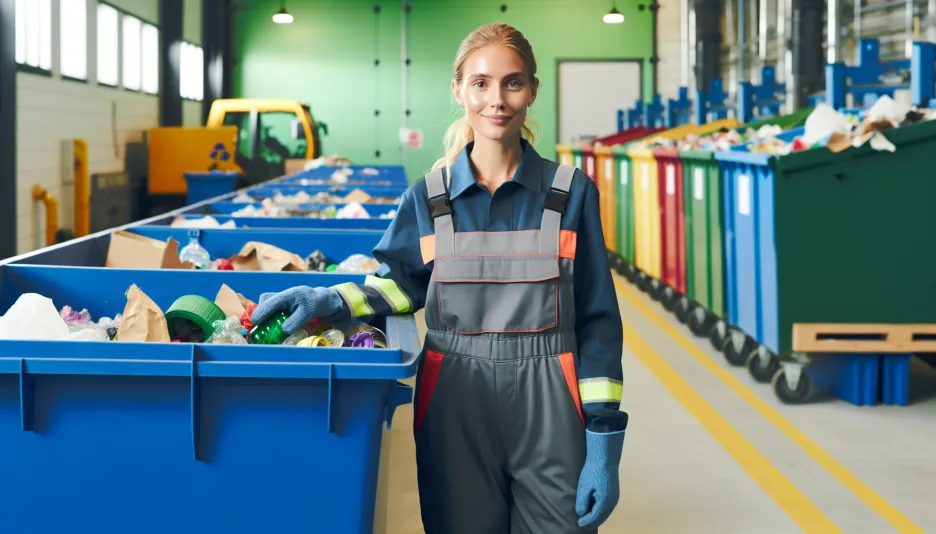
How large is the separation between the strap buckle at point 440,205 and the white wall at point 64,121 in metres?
8.46

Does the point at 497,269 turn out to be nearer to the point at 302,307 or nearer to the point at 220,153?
the point at 302,307

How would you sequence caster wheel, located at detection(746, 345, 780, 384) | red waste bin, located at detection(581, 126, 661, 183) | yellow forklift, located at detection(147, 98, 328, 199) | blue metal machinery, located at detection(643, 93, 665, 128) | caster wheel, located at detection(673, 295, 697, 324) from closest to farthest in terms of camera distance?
caster wheel, located at detection(746, 345, 780, 384) → caster wheel, located at detection(673, 295, 697, 324) → red waste bin, located at detection(581, 126, 661, 183) → yellow forklift, located at detection(147, 98, 328, 199) → blue metal machinery, located at detection(643, 93, 665, 128)

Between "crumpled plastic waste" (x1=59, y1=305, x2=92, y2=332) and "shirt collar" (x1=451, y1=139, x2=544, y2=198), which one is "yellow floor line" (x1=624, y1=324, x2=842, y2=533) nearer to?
"shirt collar" (x1=451, y1=139, x2=544, y2=198)

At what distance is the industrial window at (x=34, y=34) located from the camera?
9.55 m

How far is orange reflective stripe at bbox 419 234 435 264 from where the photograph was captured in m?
2.20

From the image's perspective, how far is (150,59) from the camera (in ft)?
49.6

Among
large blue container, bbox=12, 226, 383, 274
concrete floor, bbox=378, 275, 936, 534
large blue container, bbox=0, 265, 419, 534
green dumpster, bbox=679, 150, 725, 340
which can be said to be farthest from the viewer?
green dumpster, bbox=679, 150, 725, 340

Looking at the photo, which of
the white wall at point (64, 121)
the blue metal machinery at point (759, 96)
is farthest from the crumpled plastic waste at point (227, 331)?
the blue metal machinery at point (759, 96)

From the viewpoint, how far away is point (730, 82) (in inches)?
646

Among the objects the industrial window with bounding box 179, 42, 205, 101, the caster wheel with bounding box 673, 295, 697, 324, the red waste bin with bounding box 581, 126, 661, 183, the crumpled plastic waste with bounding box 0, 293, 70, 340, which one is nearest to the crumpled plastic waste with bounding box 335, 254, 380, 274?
the crumpled plastic waste with bounding box 0, 293, 70, 340

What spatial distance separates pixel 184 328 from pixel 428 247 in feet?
2.11

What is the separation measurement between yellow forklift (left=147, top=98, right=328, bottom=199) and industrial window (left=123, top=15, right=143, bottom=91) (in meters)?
0.75

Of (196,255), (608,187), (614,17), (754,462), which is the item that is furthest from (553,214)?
(614,17)

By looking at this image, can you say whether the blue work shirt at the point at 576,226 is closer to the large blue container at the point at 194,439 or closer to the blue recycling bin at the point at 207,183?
the large blue container at the point at 194,439
